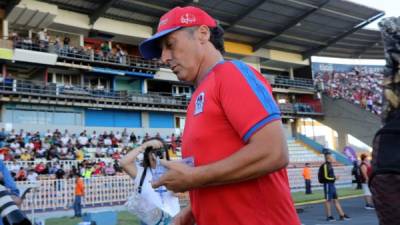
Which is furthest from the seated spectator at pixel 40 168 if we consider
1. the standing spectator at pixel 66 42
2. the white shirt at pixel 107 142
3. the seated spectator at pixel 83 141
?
the standing spectator at pixel 66 42

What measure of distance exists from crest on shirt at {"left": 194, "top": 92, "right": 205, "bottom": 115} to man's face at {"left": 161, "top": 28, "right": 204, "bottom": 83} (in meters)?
0.18

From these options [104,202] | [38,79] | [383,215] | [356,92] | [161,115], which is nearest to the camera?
[383,215]

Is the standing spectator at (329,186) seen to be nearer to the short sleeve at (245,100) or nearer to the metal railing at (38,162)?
the short sleeve at (245,100)

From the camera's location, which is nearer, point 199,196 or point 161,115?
point 199,196

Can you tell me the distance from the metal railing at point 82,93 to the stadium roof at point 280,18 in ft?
17.5

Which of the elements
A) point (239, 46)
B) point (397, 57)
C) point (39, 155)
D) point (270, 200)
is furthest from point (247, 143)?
point (239, 46)

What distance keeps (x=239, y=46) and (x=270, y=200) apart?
42161 millimetres

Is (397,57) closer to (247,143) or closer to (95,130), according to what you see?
(247,143)

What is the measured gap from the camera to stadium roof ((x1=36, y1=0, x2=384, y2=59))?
34.3m

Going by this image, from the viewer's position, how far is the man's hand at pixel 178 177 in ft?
6.19

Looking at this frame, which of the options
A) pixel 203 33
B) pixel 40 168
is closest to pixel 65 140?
pixel 40 168

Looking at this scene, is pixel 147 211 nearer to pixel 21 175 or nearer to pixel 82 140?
pixel 21 175

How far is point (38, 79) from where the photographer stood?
31.7 metres

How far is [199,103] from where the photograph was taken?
2.07m
